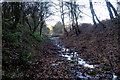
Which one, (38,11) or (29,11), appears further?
(38,11)

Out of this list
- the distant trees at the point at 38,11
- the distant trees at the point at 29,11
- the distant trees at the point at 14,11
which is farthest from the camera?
the distant trees at the point at 38,11

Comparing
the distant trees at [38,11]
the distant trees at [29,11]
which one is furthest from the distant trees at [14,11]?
the distant trees at [38,11]

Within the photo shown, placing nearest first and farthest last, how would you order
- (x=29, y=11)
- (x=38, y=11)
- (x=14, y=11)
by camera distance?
(x=14, y=11)
(x=29, y=11)
(x=38, y=11)

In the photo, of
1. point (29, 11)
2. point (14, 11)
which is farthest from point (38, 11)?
point (14, 11)

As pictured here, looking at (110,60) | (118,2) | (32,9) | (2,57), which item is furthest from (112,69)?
(32,9)

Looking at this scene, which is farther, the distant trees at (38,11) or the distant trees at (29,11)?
the distant trees at (38,11)

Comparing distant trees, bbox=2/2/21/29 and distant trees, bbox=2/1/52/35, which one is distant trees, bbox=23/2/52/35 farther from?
distant trees, bbox=2/2/21/29

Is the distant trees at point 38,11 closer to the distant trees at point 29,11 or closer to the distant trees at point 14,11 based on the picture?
the distant trees at point 29,11

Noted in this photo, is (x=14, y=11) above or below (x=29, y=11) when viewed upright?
below

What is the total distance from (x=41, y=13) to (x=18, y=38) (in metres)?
13.2

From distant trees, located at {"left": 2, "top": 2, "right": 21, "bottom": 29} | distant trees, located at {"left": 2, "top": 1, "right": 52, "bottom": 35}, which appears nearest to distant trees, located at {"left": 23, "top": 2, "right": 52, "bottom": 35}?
distant trees, located at {"left": 2, "top": 1, "right": 52, "bottom": 35}

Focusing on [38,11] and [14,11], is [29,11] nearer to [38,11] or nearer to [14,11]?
[38,11]

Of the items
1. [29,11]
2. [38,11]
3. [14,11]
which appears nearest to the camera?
[14,11]

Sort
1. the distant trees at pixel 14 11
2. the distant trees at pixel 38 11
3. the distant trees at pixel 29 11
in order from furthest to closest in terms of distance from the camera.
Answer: the distant trees at pixel 38 11, the distant trees at pixel 29 11, the distant trees at pixel 14 11
